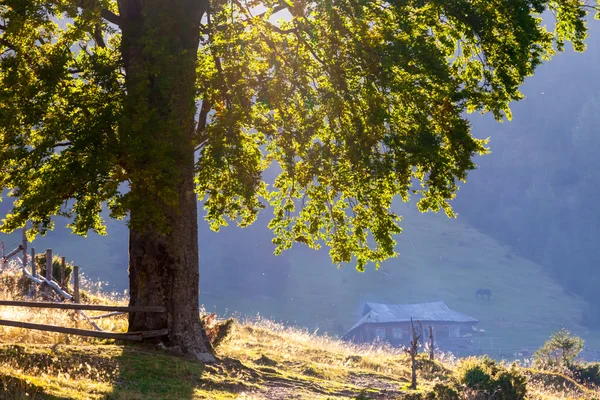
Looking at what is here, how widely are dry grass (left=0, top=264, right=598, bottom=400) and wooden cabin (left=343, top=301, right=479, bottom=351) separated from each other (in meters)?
100

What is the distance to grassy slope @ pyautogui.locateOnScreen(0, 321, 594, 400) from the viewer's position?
11.3 metres

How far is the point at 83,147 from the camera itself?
13.2m

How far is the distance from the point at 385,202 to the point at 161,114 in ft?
20.7

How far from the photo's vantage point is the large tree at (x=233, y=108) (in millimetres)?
13500

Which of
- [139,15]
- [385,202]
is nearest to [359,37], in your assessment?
[385,202]

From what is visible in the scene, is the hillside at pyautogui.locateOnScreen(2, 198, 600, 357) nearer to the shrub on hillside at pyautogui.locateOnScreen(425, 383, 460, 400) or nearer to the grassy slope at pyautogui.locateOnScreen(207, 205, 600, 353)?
the grassy slope at pyautogui.locateOnScreen(207, 205, 600, 353)

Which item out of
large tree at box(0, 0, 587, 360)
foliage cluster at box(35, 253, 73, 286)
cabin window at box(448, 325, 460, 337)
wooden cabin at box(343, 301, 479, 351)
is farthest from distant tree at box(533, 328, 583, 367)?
cabin window at box(448, 325, 460, 337)

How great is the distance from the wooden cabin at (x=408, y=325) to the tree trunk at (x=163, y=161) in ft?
354

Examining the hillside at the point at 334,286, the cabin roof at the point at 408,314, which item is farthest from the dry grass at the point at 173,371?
the hillside at the point at 334,286

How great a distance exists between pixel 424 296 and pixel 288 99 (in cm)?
15612

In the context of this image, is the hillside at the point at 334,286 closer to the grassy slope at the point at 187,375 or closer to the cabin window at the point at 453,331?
the cabin window at the point at 453,331

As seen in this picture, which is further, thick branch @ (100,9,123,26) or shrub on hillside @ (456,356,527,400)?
thick branch @ (100,9,123,26)

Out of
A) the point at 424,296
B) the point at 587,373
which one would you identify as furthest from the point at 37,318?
the point at 424,296

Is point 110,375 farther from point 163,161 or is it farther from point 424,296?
point 424,296
